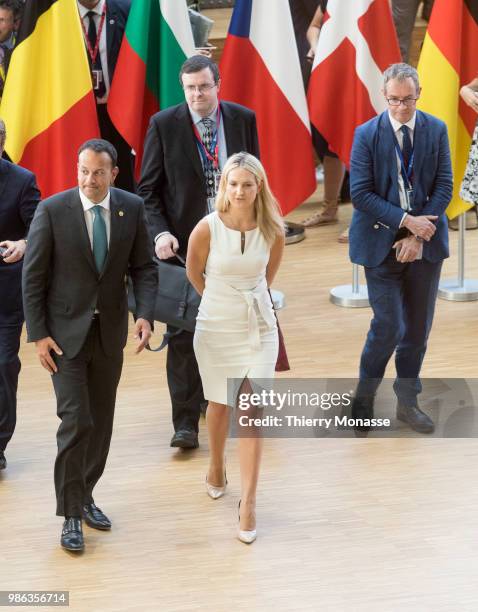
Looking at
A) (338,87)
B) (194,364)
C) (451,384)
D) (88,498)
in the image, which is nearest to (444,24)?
(338,87)

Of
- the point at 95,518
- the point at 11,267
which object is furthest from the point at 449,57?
the point at 95,518

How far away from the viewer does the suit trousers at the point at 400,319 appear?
6.07m

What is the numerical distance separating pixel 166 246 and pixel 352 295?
8.76 ft

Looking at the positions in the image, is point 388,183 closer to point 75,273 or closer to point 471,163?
point 471,163

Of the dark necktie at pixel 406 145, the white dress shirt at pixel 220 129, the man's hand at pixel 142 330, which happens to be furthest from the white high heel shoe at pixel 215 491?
the dark necktie at pixel 406 145

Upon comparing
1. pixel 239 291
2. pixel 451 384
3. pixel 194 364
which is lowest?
pixel 451 384

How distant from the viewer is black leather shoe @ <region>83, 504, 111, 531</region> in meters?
5.31

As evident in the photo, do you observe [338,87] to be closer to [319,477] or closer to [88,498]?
[319,477]

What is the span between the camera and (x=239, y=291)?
17.0ft

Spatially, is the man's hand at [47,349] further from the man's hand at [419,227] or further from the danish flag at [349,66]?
the danish flag at [349,66]

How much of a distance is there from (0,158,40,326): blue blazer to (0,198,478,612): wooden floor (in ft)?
2.75

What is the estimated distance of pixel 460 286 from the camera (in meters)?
8.34

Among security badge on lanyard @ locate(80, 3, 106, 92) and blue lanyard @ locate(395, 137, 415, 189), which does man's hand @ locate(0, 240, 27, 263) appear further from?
security badge on lanyard @ locate(80, 3, 106, 92)

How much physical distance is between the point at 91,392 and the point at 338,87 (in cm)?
331
